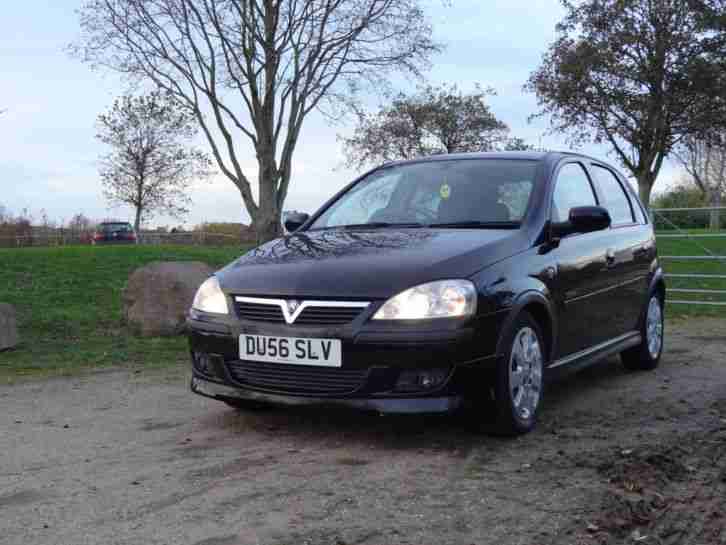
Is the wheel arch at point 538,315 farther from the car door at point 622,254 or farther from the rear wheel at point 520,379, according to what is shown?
the car door at point 622,254

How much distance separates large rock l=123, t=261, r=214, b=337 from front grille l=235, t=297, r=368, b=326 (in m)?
5.27

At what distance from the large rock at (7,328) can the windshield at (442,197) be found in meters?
4.52

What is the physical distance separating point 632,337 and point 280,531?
437 cm

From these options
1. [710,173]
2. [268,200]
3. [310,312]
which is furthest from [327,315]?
[710,173]

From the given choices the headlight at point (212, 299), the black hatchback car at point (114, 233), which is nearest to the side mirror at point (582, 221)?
the headlight at point (212, 299)

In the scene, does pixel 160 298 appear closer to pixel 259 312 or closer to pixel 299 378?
pixel 259 312

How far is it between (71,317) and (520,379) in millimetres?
7250

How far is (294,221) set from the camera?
21.0 ft

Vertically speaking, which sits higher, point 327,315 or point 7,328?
point 327,315

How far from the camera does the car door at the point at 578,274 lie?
5477 millimetres

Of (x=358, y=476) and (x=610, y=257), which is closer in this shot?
(x=358, y=476)

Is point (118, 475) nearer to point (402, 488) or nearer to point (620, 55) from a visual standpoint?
point (402, 488)

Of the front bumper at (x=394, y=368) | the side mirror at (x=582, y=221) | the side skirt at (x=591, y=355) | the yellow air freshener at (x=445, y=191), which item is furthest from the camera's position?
the yellow air freshener at (x=445, y=191)

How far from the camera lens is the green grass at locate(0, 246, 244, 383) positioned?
858 centimetres
